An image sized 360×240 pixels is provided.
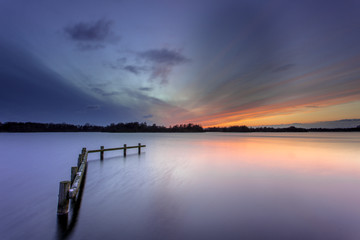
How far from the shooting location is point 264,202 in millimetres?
7355

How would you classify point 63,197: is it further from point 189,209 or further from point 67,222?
point 189,209

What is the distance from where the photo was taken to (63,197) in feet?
18.0

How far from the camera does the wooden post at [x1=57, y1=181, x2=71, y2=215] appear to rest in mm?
5273

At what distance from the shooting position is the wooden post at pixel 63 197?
17.3 feet

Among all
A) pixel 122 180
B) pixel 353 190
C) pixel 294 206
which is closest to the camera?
pixel 294 206

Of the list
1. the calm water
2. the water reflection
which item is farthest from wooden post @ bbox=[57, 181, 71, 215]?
the calm water

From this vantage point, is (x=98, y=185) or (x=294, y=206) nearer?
(x=294, y=206)

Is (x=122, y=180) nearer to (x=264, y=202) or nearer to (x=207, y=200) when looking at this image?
(x=207, y=200)

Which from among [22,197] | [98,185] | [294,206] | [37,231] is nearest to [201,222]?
[294,206]

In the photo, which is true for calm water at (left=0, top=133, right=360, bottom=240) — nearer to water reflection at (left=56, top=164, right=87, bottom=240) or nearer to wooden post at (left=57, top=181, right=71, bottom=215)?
water reflection at (left=56, top=164, right=87, bottom=240)

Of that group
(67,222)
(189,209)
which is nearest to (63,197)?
(67,222)

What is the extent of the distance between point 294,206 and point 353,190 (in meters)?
5.00

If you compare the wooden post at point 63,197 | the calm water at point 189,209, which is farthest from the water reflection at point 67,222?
the wooden post at point 63,197

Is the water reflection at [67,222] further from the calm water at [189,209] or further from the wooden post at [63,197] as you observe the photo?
the wooden post at [63,197]
